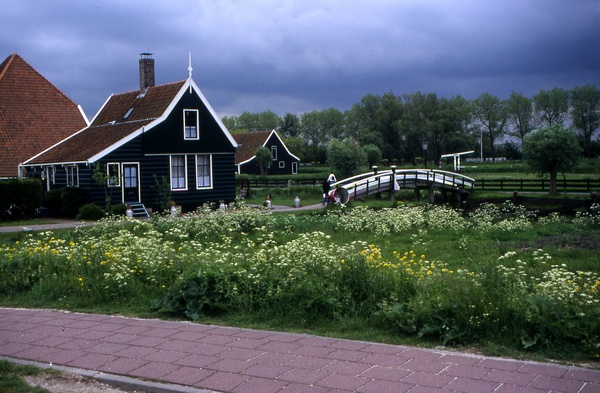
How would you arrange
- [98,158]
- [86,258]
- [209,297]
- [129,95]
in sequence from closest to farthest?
[209,297] < [86,258] < [98,158] < [129,95]

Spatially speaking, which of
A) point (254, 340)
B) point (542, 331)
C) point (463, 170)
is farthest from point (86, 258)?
point (463, 170)

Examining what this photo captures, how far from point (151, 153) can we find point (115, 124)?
4.14 meters

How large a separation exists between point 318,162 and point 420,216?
76.7m

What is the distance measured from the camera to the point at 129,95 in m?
36.9

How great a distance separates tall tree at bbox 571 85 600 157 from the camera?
7506 centimetres

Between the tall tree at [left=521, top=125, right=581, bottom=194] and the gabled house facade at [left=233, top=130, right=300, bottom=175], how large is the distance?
115ft

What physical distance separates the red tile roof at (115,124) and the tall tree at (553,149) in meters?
22.3

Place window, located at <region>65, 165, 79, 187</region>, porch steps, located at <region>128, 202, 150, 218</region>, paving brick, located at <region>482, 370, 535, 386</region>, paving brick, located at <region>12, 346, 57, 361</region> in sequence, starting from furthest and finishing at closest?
window, located at <region>65, 165, 79, 187</region> < porch steps, located at <region>128, 202, 150, 218</region> < paving brick, located at <region>12, 346, 57, 361</region> < paving brick, located at <region>482, 370, 535, 386</region>

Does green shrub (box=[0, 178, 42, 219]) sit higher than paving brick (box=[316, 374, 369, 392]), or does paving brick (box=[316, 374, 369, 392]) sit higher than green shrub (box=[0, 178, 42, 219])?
green shrub (box=[0, 178, 42, 219])

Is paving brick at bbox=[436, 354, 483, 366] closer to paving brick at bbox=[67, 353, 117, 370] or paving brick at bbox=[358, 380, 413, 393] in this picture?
paving brick at bbox=[358, 380, 413, 393]

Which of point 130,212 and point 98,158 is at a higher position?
point 98,158

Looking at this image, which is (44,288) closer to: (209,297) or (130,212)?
(209,297)

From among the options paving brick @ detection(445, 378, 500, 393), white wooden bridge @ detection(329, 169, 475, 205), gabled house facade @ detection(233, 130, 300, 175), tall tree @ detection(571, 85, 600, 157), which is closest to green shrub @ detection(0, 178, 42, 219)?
white wooden bridge @ detection(329, 169, 475, 205)

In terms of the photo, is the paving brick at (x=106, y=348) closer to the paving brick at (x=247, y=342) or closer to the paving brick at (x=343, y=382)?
the paving brick at (x=247, y=342)
